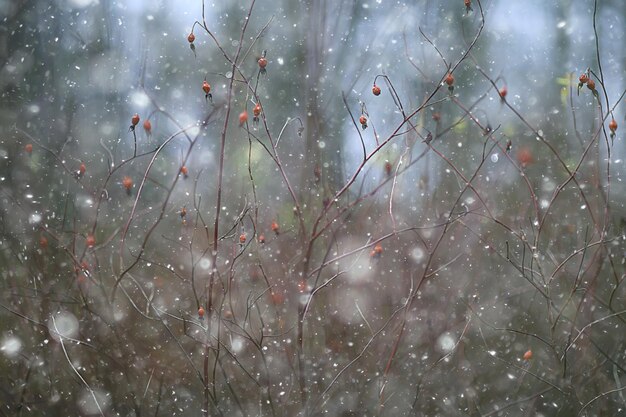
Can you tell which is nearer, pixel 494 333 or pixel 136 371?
pixel 136 371

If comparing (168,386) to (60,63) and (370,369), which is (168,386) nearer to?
(370,369)

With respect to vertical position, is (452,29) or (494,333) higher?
(452,29)

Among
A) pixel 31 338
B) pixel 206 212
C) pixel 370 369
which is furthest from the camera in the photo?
pixel 206 212

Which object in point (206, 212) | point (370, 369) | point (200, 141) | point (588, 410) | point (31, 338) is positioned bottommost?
point (588, 410)

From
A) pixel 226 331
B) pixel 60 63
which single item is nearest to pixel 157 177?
pixel 60 63

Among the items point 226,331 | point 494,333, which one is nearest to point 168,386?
point 226,331

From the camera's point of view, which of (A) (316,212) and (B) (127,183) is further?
(A) (316,212)

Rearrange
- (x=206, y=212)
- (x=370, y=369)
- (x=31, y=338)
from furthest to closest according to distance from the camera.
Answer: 1. (x=206, y=212)
2. (x=370, y=369)
3. (x=31, y=338)
